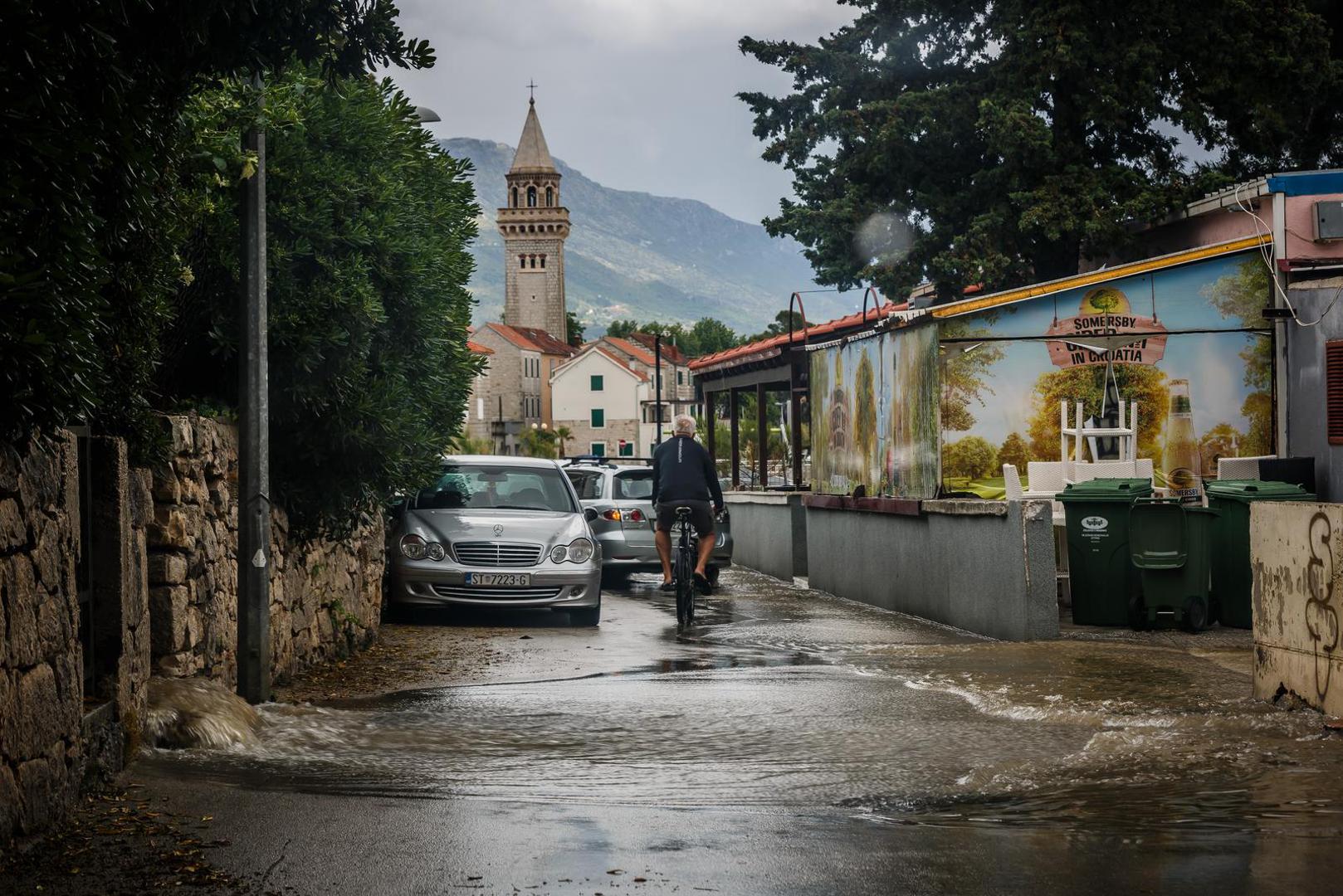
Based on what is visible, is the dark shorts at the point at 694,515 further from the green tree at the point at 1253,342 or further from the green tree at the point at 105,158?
the green tree at the point at 105,158

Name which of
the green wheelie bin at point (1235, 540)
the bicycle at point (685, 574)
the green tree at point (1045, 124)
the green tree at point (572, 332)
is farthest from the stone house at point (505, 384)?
the green wheelie bin at point (1235, 540)

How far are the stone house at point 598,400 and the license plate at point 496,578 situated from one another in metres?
130

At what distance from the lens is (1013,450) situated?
1959cm

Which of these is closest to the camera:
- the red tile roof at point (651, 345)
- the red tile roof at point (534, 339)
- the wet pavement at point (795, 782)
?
the wet pavement at point (795, 782)

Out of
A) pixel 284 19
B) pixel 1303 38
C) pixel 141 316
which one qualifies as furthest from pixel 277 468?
pixel 1303 38

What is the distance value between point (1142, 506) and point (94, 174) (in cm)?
992

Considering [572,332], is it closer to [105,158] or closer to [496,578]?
[496,578]

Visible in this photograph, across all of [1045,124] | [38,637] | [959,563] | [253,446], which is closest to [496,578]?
[959,563]

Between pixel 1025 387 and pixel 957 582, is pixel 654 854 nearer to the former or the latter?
pixel 957 582

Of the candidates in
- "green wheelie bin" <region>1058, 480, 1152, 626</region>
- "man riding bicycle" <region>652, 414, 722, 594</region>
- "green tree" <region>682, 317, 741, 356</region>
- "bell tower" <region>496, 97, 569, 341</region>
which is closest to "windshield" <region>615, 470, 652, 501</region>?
"man riding bicycle" <region>652, 414, 722, 594</region>

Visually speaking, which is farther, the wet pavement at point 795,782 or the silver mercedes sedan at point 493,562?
the silver mercedes sedan at point 493,562

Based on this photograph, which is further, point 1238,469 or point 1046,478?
point 1046,478

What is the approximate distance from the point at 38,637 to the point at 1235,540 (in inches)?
432

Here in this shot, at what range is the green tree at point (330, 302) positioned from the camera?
37.2 ft
